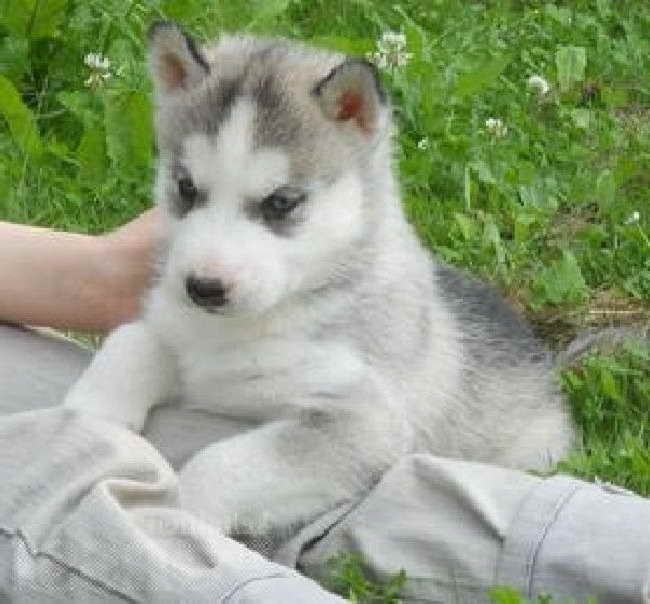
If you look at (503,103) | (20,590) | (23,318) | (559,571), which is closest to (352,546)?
(559,571)

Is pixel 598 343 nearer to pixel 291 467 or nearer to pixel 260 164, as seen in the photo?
pixel 291 467

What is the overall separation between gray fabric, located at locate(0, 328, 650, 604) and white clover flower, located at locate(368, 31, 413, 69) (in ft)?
8.11

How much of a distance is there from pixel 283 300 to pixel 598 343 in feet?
4.36

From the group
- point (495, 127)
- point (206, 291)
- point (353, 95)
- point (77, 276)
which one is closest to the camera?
point (206, 291)

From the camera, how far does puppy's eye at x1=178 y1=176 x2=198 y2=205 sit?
331cm

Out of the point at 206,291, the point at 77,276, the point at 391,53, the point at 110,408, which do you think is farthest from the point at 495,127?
the point at 206,291

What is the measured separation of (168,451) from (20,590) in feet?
2.22

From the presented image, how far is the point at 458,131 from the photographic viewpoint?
18.8 ft

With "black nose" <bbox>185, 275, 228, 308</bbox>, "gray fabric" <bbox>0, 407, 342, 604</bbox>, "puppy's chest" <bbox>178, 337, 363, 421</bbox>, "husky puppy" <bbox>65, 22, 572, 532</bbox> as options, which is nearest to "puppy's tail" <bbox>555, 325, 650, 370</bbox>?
"husky puppy" <bbox>65, 22, 572, 532</bbox>

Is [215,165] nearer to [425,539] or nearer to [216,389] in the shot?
[216,389]

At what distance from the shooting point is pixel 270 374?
3.48m

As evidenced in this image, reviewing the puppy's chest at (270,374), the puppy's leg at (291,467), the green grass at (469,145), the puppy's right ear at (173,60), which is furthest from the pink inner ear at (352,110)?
the green grass at (469,145)

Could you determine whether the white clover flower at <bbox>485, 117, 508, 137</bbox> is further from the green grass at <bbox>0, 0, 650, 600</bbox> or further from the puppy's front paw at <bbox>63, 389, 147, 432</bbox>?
the puppy's front paw at <bbox>63, 389, 147, 432</bbox>

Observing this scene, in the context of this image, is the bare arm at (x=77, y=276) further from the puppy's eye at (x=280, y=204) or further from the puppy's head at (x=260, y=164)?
the puppy's eye at (x=280, y=204)
